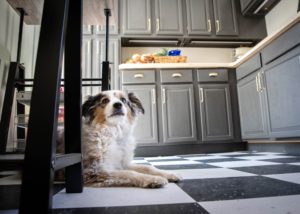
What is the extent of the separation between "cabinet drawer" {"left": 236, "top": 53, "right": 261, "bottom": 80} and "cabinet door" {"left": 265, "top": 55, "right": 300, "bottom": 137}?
0.20 metres

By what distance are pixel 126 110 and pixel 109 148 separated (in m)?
0.32

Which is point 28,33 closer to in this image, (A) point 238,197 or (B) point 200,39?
(B) point 200,39

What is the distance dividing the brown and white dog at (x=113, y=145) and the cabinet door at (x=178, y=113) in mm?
1383

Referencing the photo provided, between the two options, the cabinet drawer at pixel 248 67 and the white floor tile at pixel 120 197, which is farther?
the cabinet drawer at pixel 248 67

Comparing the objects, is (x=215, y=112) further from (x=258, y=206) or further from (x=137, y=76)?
(x=258, y=206)

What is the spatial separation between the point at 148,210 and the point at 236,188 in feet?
1.16

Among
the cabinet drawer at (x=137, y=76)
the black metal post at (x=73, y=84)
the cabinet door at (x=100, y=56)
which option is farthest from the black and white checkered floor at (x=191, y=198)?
the cabinet door at (x=100, y=56)

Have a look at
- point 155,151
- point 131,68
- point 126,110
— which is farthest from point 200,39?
point 126,110

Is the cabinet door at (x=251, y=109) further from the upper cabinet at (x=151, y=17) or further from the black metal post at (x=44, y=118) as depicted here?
the black metal post at (x=44, y=118)

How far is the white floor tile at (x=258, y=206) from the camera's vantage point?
20.8 inches

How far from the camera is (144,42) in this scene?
141 inches

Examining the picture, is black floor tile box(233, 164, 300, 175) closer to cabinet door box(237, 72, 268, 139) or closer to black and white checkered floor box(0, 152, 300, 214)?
black and white checkered floor box(0, 152, 300, 214)

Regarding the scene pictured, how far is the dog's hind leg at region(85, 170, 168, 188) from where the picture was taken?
0.84 m

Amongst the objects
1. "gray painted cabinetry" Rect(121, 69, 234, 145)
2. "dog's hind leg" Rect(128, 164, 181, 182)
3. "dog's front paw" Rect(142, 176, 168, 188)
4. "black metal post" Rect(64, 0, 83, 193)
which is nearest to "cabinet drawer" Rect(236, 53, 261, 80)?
"gray painted cabinetry" Rect(121, 69, 234, 145)
